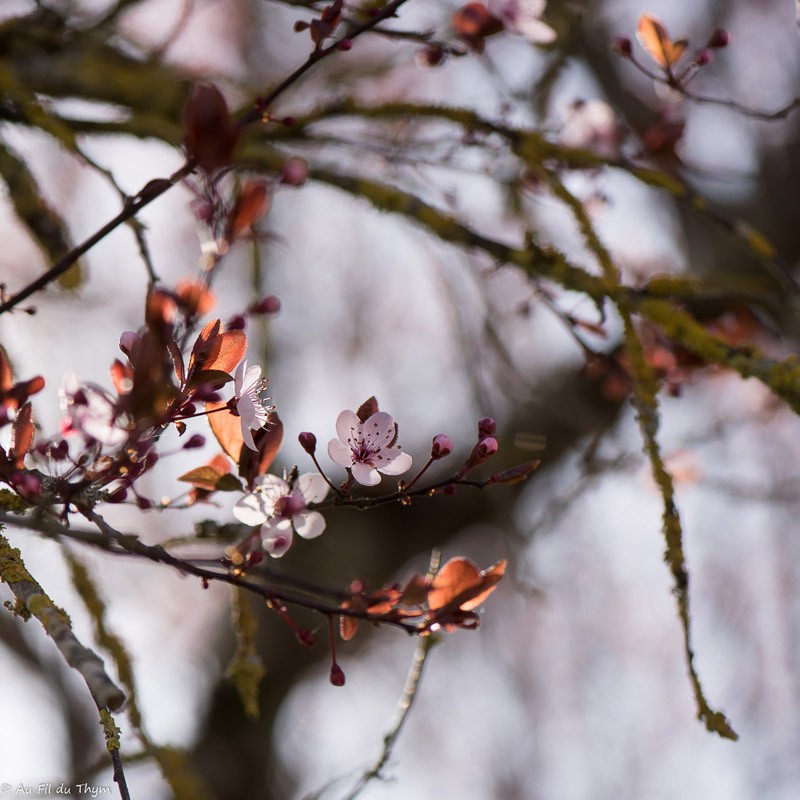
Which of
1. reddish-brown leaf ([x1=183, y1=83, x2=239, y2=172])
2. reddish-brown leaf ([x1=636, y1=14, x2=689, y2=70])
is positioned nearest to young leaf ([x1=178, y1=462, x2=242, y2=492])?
reddish-brown leaf ([x1=183, y1=83, x2=239, y2=172])

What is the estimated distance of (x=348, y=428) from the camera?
0.67 metres

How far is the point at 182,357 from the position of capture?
55 centimetres

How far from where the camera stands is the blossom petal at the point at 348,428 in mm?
660

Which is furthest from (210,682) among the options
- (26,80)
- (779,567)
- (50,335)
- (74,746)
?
(779,567)

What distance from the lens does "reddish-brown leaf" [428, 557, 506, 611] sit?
22.0 inches

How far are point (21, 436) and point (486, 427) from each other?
332 mm

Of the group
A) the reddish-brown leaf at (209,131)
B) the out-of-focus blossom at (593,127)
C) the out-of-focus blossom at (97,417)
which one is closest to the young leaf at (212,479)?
the out-of-focus blossom at (97,417)

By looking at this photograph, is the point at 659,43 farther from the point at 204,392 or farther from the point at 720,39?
the point at 204,392

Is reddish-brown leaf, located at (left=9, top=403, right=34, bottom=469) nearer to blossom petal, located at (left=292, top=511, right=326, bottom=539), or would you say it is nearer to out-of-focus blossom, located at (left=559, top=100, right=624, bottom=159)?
Answer: blossom petal, located at (left=292, top=511, right=326, bottom=539)

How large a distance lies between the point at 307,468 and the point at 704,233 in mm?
1368

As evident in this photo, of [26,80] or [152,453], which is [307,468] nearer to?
[26,80]

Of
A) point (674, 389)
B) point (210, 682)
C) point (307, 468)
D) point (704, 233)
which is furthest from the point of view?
point (210, 682)

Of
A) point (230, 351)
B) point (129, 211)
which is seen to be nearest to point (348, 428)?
point (230, 351)

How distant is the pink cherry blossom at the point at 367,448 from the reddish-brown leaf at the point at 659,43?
602 millimetres
